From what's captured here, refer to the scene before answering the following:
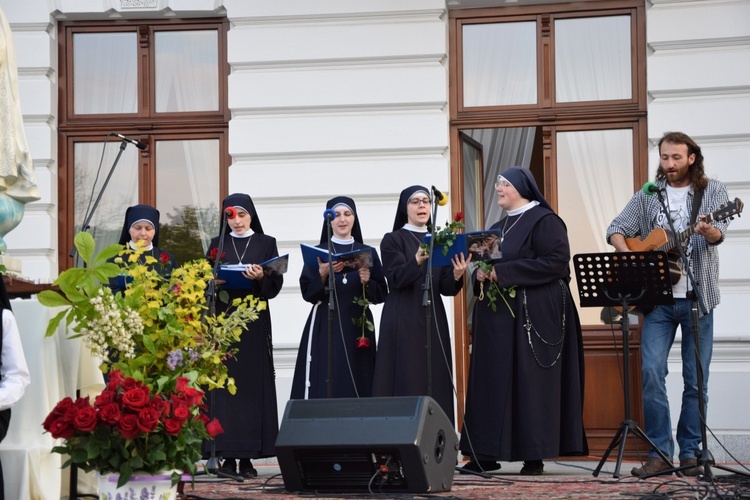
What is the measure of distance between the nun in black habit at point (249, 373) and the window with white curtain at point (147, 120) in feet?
7.05

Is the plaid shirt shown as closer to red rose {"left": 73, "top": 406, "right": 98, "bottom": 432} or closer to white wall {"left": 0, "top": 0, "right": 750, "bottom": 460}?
white wall {"left": 0, "top": 0, "right": 750, "bottom": 460}

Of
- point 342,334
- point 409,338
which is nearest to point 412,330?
point 409,338

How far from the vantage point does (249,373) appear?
26.9 feet

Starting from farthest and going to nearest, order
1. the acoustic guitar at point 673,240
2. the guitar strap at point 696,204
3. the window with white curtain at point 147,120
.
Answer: the window with white curtain at point 147,120
the guitar strap at point 696,204
the acoustic guitar at point 673,240

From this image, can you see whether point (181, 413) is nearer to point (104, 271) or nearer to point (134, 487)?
point (134, 487)

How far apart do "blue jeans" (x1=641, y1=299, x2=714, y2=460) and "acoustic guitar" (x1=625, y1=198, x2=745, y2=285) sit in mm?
277

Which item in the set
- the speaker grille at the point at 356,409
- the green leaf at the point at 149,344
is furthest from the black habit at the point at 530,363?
the green leaf at the point at 149,344

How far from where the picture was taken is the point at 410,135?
32.3ft

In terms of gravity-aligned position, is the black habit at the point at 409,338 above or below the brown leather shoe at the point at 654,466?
above

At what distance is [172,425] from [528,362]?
320 cm

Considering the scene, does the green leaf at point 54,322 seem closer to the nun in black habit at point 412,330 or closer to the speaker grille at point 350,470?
the speaker grille at point 350,470

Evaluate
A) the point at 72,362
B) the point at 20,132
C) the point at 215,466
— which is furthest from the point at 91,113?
the point at 72,362

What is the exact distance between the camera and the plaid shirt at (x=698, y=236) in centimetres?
731

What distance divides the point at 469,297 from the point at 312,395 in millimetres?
2377
